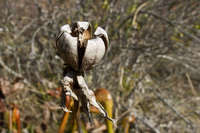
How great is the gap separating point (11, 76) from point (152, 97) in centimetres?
124

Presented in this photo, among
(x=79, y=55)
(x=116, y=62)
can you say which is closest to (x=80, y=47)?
(x=79, y=55)

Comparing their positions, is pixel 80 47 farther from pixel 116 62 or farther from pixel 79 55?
pixel 116 62

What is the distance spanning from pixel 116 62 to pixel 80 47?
44.8 inches

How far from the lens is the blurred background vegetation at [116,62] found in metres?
1.50

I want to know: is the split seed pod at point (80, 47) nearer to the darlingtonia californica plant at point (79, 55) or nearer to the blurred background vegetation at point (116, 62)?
the darlingtonia californica plant at point (79, 55)

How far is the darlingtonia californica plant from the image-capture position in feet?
1.71

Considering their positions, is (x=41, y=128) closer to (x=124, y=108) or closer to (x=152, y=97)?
(x=124, y=108)

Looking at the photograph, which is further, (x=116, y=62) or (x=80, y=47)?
(x=116, y=62)

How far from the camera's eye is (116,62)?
1656mm

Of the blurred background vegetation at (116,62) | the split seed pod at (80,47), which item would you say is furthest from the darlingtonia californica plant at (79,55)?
the blurred background vegetation at (116,62)

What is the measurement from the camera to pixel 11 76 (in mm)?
1689

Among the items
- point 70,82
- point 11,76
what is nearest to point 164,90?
point 11,76

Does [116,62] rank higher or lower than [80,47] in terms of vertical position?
lower

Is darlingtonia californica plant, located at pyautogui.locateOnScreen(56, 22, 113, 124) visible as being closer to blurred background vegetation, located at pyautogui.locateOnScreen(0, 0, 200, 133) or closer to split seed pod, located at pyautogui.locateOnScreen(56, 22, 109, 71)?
split seed pod, located at pyautogui.locateOnScreen(56, 22, 109, 71)
